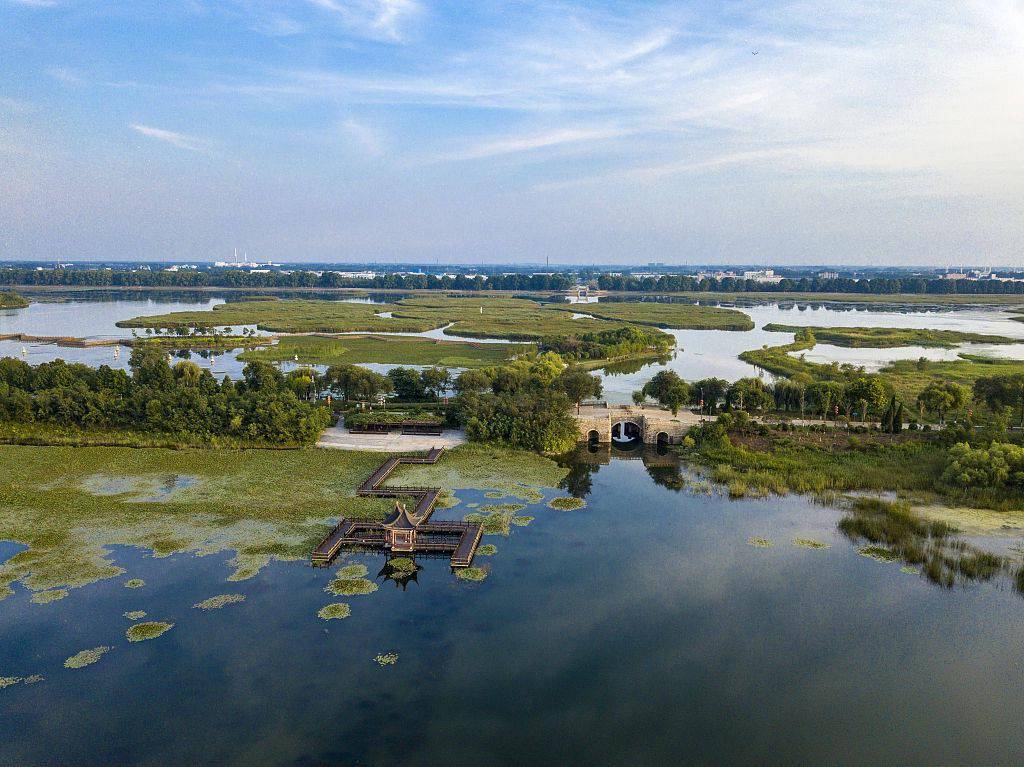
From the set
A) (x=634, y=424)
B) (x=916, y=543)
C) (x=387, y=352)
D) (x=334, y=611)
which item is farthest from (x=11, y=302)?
(x=916, y=543)

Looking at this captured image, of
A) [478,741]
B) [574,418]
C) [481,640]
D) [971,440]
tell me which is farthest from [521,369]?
[478,741]

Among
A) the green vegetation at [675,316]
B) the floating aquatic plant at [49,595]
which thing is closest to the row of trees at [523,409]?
the floating aquatic plant at [49,595]

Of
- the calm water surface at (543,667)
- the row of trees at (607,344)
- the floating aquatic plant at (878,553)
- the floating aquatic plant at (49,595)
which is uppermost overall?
the row of trees at (607,344)

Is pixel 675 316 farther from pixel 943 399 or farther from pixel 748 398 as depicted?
pixel 943 399

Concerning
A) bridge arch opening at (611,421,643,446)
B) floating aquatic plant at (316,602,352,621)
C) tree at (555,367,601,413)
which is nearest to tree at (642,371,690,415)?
bridge arch opening at (611,421,643,446)

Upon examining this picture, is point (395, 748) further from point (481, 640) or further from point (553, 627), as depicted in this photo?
point (553, 627)

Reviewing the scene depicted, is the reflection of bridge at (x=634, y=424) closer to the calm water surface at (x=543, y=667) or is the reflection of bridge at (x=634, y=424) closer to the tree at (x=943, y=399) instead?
the tree at (x=943, y=399)
